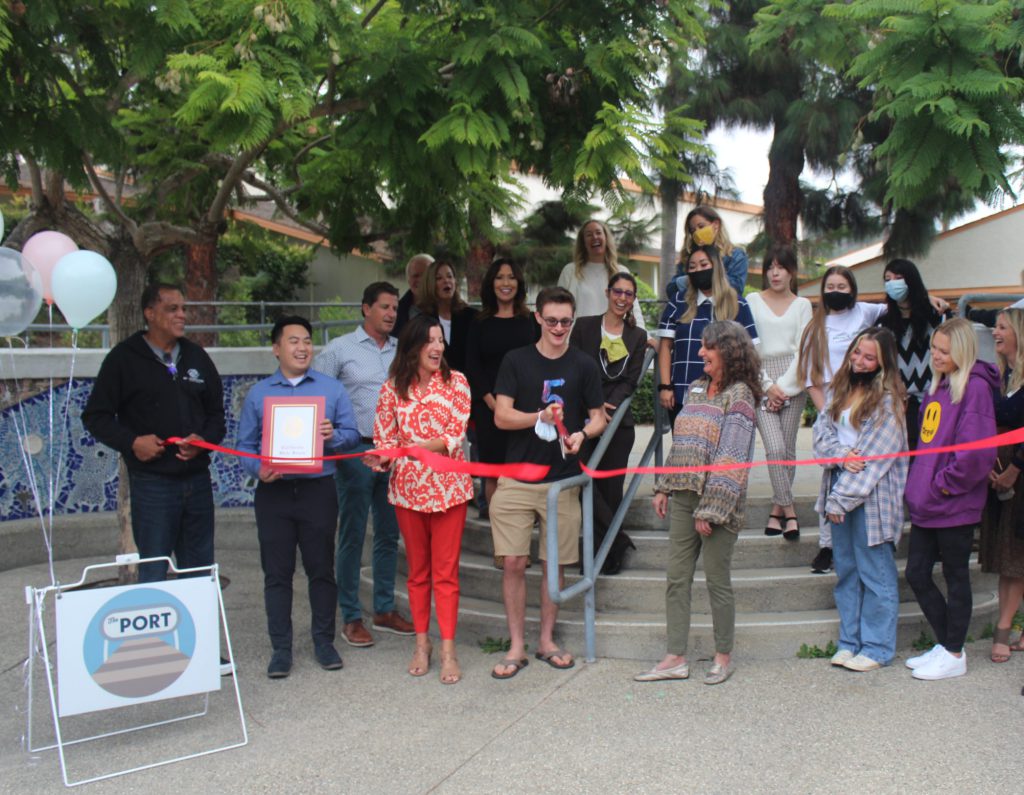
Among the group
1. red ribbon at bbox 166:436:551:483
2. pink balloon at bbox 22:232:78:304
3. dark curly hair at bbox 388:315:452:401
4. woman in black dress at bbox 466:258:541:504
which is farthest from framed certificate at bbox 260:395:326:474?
pink balloon at bbox 22:232:78:304

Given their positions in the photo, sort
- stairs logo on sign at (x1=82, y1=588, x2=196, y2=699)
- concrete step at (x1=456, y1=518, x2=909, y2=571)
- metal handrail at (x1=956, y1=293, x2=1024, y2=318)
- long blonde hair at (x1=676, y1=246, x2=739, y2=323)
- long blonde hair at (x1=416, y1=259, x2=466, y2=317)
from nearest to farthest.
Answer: stairs logo on sign at (x1=82, y1=588, x2=196, y2=699) < long blonde hair at (x1=676, y1=246, x2=739, y2=323) < concrete step at (x1=456, y1=518, x2=909, y2=571) < long blonde hair at (x1=416, y1=259, x2=466, y2=317) < metal handrail at (x1=956, y1=293, x2=1024, y2=318)

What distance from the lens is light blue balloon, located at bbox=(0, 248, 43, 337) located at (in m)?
4.72

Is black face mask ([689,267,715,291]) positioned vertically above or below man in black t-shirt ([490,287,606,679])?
above

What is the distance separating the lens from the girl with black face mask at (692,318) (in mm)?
5809

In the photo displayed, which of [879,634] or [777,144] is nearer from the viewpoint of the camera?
[879,634]

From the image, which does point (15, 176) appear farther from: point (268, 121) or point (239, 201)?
point (239, 201)

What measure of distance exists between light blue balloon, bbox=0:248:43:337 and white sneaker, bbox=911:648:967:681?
468 centimetres

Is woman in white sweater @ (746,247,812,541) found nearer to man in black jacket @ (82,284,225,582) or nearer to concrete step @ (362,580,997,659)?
concrete step @ (362,580,997,659)

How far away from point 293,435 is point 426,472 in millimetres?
713

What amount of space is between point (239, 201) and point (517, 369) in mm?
5128

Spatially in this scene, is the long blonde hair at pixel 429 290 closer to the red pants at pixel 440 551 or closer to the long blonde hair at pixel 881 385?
the red pants at pixel 440 551

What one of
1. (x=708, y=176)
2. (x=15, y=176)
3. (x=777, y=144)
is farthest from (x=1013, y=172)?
(x=708, y=176)

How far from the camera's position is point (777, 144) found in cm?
1547

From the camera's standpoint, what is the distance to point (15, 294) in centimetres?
478
